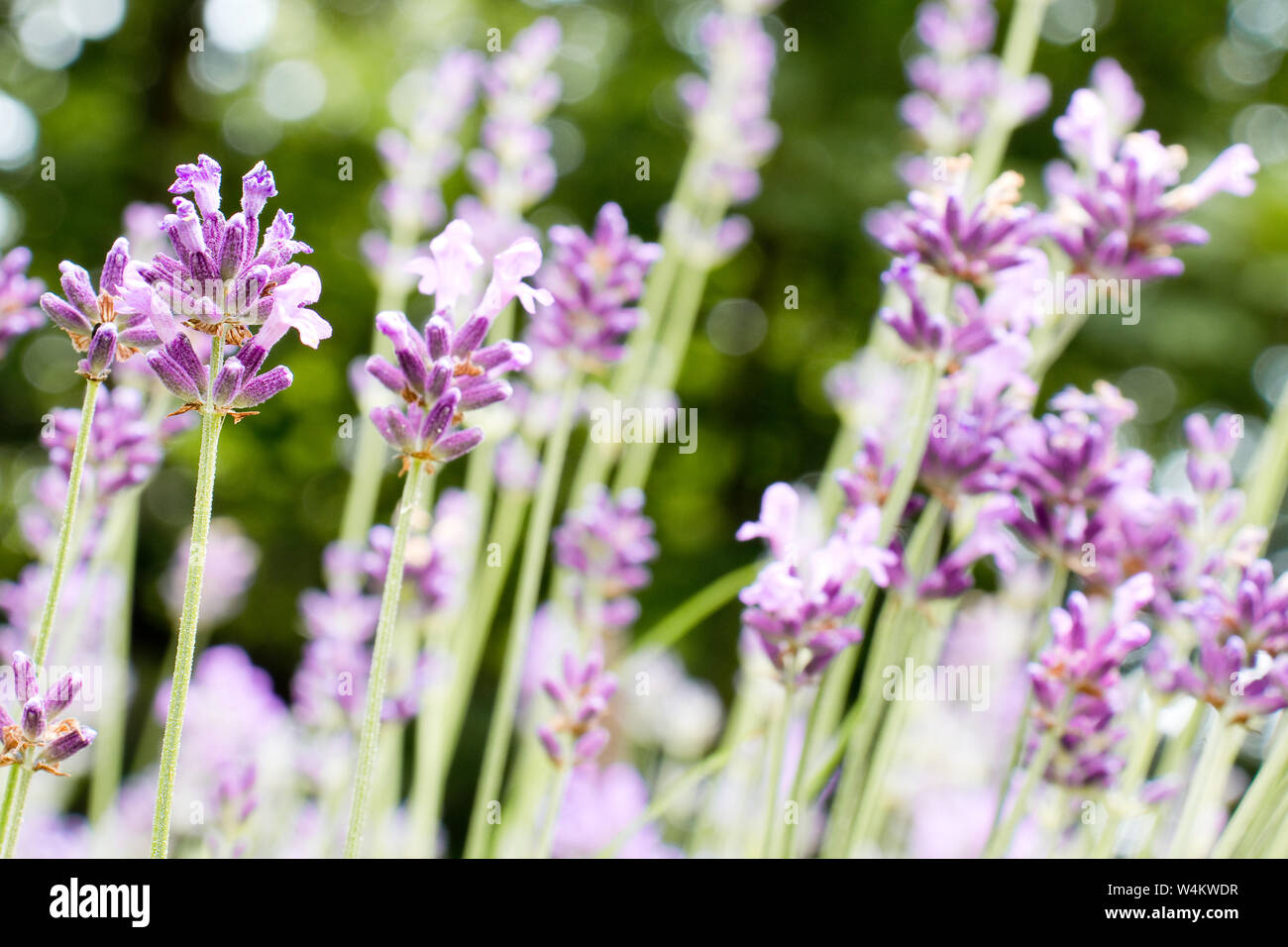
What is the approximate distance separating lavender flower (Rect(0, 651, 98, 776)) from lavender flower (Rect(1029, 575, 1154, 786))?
0.71 m

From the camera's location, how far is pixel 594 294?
115 centimetres

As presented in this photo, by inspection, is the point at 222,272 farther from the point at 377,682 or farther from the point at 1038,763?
the point at 1038,763

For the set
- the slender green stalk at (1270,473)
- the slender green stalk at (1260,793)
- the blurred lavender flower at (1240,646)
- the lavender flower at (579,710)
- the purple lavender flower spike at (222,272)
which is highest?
the purple lavender flower spike at (222,272)

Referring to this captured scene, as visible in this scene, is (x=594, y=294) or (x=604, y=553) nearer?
(x=594, y=294)

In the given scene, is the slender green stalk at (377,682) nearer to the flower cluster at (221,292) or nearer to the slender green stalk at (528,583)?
the flower cluster at (221,292)

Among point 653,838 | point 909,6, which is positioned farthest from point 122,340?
point 909,6

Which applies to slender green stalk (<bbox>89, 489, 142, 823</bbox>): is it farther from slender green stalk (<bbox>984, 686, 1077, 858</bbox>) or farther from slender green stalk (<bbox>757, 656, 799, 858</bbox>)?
slender green stalk (<bbox>984, 686, 1077, 858</bbox>)

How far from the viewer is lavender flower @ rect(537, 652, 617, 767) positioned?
0.96 metres

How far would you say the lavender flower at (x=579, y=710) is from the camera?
3.15ft

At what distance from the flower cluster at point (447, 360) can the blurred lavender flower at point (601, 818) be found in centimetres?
100

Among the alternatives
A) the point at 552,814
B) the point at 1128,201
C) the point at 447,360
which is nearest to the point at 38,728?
the point at 447,360

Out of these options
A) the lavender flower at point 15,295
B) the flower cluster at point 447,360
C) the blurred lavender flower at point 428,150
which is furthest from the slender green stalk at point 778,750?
the blurred lavender flower at point 428,150

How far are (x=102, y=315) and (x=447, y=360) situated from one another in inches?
8.4
